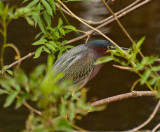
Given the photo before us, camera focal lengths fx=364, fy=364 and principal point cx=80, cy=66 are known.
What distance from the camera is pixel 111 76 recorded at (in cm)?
435

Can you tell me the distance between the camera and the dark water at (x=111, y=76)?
3.92m

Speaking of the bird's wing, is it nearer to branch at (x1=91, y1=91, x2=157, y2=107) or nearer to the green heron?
the green heron

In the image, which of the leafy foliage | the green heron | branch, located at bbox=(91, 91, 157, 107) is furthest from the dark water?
the leafy foliage

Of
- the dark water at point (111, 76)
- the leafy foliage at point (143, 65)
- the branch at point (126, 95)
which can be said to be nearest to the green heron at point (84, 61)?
the branch at point (126, 95)

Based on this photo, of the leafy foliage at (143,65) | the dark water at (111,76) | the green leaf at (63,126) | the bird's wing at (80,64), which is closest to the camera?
the green leaf at (63,126)

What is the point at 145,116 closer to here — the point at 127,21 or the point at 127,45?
the point at 127,45

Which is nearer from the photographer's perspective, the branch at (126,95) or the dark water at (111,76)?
the branch at (126,95)

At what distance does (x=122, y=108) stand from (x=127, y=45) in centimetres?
74

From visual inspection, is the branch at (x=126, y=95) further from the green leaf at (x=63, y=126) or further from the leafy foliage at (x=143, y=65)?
the green leaf at (x=63, y=126)

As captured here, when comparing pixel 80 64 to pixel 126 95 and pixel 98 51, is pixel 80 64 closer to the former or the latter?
pixel 98 51

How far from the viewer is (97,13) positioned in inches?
170

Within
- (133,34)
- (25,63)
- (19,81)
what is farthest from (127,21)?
(19,81)

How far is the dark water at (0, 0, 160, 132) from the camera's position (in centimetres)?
392

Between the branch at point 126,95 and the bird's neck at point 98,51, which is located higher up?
the bird's neck at point 98,51
